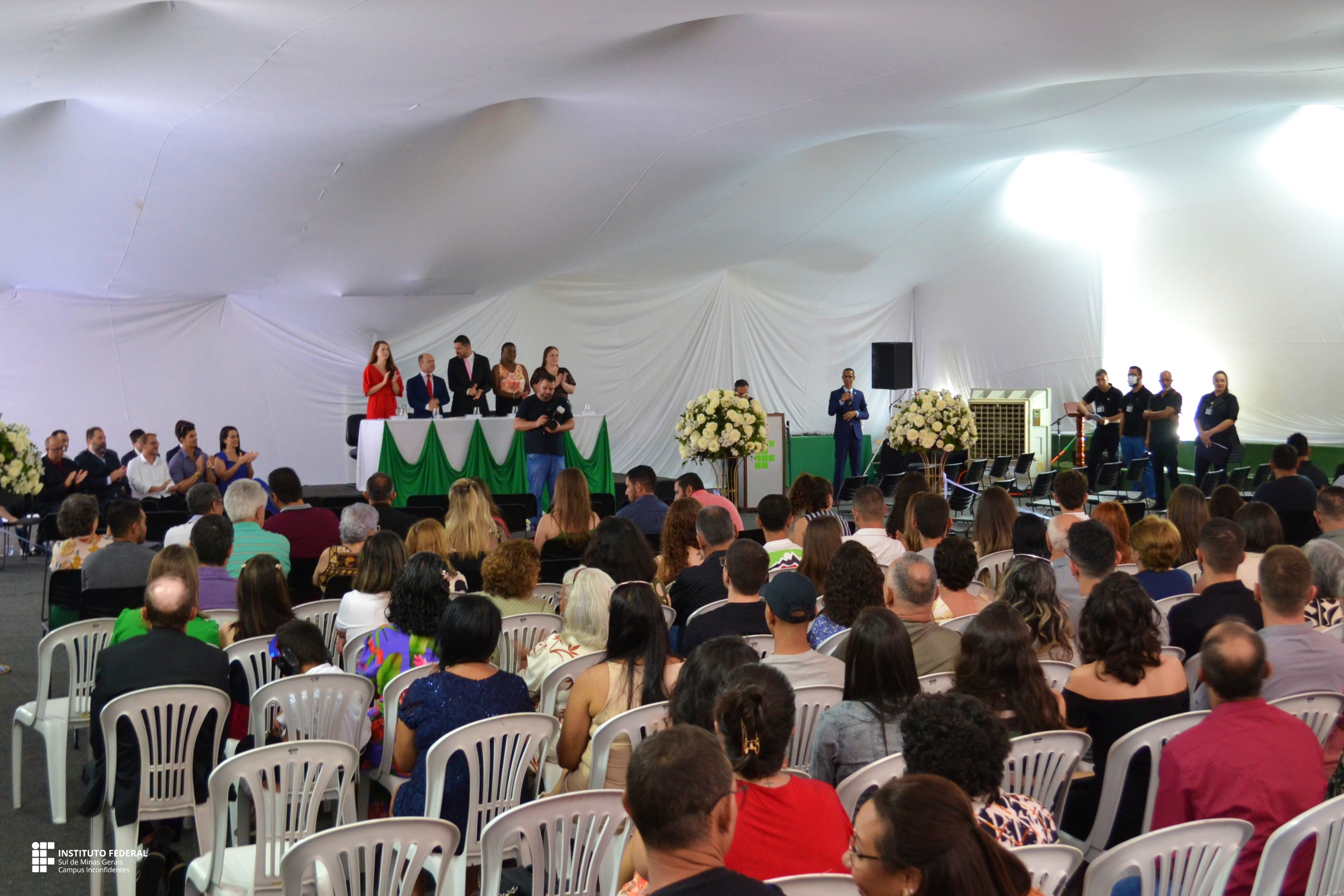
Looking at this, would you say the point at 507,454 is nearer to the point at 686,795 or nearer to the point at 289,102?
the point at 289,102

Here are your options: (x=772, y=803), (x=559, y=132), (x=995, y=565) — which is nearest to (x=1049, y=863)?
(x=772, y=803)

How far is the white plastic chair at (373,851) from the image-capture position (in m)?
2.38

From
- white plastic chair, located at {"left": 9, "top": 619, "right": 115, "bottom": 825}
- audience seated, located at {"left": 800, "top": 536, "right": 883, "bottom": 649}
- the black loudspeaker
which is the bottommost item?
white plastic chair, located at {"left": 9, "top": 619, "right": 115, "bottom": 825}

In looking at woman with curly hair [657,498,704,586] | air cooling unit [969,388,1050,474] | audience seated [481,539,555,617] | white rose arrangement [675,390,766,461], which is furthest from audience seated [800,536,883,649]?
air cooling unit [969,388,1050,474]

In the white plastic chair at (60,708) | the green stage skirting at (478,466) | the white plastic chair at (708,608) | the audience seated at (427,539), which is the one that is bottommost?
the white plastic chair at (60,708)

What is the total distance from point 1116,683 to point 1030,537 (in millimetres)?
2696

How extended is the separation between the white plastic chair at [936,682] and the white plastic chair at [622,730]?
885 mm

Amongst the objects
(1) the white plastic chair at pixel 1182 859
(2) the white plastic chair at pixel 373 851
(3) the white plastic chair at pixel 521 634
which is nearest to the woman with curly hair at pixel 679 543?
(3) the white plastic chair at pixel 521 634

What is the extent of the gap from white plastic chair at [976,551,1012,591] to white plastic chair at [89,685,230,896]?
3.91m

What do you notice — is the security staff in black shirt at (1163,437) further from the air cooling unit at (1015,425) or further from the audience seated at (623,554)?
the audience seated at (623,554)

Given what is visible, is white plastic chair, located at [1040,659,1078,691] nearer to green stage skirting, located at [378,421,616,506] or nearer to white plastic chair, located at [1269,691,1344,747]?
white plastic chair, located at [1269,691,1344,747]

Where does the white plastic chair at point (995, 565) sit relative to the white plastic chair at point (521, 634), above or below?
above

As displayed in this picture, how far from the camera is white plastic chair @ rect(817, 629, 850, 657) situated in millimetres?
4094

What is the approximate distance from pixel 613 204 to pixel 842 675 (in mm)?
7680
